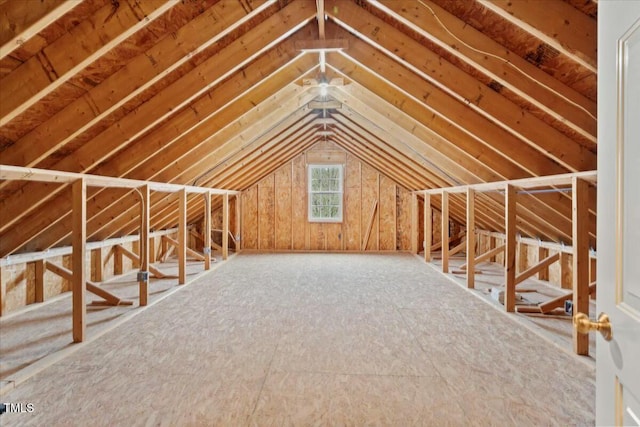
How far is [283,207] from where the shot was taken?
29.8 ft

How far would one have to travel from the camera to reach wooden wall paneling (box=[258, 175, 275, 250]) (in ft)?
29.8

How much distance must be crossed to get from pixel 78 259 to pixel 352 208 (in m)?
6.81

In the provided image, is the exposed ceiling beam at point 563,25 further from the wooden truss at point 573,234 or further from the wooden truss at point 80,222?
the wooden truss at point 80,222

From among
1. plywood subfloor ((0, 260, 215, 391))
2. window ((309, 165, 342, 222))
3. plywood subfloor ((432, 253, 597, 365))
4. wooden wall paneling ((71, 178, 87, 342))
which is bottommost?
plywood subfloor ((0, 260, 215, 391))

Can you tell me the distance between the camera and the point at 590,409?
1.96 m

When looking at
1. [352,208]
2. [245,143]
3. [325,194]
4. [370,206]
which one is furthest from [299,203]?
[245,143]

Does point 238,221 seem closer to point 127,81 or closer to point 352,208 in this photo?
point 352,208

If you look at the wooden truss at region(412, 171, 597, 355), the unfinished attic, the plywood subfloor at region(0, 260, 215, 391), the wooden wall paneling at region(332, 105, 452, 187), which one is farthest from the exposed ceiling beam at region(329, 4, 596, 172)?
the plywood subfloor at region(0, 260, 215, 391)

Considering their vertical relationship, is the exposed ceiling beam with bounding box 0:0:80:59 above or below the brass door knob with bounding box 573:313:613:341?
above

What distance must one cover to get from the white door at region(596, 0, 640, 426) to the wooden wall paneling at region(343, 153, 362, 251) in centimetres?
801

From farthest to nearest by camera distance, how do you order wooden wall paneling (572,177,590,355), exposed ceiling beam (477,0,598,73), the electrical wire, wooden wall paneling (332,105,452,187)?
wooden wall paneling (332,105,452,187) < wooden wall paneling (572,177,590,355) < the electrical wire < exposed ceiling beam (477,0,598,73)

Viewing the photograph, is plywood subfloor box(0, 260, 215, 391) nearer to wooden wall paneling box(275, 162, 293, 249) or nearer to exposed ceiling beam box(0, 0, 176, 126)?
exposed ceiling beam box(0, 0, 176, 126)

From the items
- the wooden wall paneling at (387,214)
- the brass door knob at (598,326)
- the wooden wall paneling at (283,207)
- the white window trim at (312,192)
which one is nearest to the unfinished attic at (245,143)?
the brass door knob at (598,326)

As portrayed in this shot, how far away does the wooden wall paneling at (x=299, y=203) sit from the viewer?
9.04 meters
